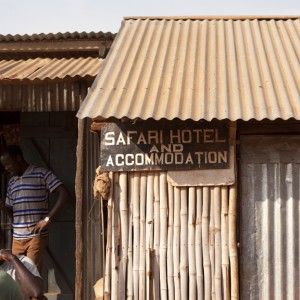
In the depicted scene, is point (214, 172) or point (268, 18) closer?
point (214, 172)

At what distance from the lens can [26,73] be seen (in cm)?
696

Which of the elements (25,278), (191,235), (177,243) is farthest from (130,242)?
(25,278)

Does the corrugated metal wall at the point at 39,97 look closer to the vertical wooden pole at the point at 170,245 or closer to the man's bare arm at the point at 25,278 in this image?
the vertical wooden pole at the point at 170,245

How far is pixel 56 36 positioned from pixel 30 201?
6.54ft

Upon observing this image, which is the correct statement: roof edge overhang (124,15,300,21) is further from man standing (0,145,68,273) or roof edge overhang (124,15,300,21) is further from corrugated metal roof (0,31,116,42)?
man standing (0,145,68,273)

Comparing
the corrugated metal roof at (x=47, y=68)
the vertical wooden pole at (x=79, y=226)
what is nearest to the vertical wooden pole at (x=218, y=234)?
the vertical wooden pole at (x=79, y=226)

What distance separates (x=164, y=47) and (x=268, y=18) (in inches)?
72.2

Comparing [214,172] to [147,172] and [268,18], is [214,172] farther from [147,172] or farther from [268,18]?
[268,18]

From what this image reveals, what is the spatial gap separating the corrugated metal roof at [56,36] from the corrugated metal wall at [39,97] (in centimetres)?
61

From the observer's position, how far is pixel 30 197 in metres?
Result: 7.85

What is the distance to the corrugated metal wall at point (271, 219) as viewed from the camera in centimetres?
602

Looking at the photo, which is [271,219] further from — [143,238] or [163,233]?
[143,238]

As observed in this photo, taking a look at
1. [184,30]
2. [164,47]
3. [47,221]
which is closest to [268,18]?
[184,30]

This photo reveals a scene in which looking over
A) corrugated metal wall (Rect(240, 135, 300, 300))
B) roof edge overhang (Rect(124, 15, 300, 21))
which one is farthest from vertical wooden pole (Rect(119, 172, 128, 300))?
roof edge overhang (Rect(124, 15, 300, 21))
